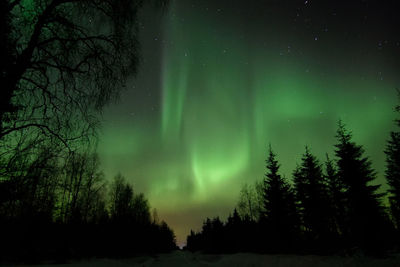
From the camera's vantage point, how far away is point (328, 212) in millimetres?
22016

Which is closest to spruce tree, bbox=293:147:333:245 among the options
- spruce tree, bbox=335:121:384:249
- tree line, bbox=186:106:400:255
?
tree line, bbox=186:106:400:255

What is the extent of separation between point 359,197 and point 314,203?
6.43 metres

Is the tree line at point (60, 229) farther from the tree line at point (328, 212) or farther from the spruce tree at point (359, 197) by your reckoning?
the spruce tree at point (359, 197)

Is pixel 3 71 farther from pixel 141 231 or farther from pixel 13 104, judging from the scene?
pixel 141 231

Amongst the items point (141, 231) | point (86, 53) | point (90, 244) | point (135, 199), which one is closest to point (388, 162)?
point (86, 53)

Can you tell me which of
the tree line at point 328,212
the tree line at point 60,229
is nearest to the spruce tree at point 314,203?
the tree line at point 328,212

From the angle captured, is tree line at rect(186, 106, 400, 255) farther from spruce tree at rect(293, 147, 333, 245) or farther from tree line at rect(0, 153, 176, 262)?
tree line at rect(0, 153, 176, 262)

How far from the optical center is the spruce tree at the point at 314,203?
70.9 ft

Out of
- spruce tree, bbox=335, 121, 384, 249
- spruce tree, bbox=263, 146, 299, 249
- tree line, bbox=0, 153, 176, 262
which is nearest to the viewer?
tree line, bbox=0, 153, 176, 262

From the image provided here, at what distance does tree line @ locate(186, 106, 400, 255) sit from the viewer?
51.8ft

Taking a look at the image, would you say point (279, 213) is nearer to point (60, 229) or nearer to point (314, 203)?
point (314, 203)

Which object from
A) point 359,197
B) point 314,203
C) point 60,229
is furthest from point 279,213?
point 60,229

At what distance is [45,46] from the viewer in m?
3.33

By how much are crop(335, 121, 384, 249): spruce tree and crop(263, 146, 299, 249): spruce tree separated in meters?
5.75
